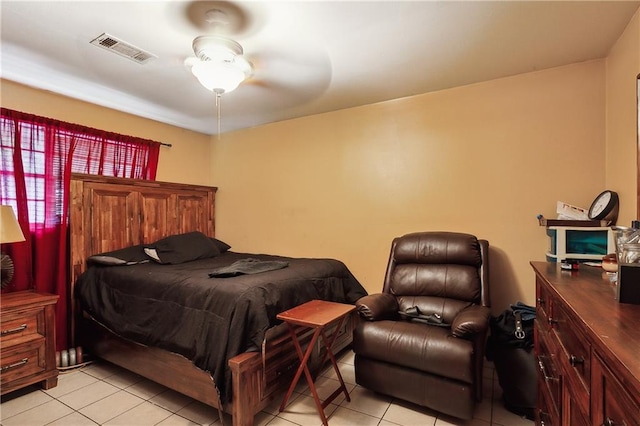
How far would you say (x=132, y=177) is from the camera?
353 centimetres

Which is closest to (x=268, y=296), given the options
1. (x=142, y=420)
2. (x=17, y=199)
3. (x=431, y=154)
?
(x=142, y=420)

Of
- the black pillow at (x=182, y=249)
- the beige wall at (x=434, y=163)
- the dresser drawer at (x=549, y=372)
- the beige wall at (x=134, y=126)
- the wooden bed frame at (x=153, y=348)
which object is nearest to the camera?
the dresser drawer at (x=549, y=372)

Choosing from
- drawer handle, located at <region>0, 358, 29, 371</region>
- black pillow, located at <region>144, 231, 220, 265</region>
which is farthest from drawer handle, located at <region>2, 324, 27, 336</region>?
black pillow, located at <region>144, 231, 220, 265</region>

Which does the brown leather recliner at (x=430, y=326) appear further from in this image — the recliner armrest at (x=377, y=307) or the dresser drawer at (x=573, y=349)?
the dresser drawer at (x=573, y=349)

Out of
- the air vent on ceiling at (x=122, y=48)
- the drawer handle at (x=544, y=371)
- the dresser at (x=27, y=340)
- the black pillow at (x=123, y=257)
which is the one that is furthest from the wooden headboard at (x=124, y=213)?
the drawer handle at (x=544, y=371)

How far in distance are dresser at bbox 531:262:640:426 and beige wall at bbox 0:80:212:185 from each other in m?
3.97

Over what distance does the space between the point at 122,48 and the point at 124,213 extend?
180cm

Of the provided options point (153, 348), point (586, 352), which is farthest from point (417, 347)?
point (153, 348)

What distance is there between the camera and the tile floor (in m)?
2.01

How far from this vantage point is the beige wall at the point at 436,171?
8.07 ft

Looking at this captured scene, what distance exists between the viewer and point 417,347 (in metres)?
1.97

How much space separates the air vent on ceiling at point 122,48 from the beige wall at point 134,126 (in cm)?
129

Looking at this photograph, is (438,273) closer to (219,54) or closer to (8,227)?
(219,54)

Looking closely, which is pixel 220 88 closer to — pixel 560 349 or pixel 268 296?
pixel 268 296
